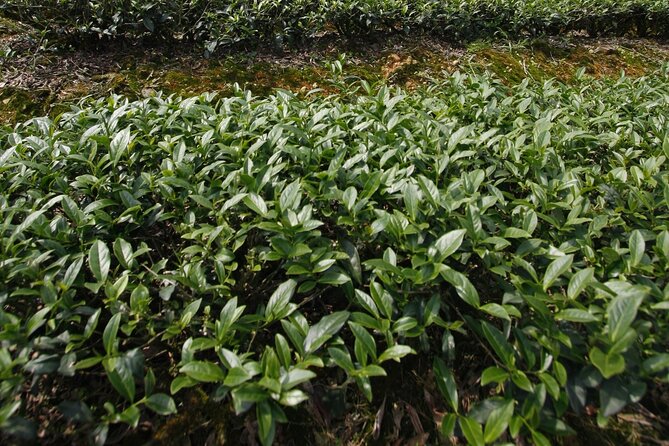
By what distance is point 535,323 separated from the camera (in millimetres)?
1337

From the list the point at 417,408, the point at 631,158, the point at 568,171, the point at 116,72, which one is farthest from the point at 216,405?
the point at 116,72

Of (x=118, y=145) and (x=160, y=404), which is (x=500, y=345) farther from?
(x=118, y=145)

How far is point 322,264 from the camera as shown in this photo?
144cm

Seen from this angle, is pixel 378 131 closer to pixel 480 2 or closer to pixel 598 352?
pixel 598 352

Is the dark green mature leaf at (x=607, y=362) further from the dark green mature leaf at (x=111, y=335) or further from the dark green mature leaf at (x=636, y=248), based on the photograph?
the dark green mature leaf at (x=111, y=335)

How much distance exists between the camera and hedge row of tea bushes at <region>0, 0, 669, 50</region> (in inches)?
143

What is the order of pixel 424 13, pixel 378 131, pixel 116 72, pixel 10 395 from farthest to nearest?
pixel 424 13 → pixel 116 72 → pixel 378 131 → pixel 10 395

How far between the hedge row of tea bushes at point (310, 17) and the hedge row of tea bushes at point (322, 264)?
1.93 meters

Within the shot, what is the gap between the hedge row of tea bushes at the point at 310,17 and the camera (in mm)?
3633

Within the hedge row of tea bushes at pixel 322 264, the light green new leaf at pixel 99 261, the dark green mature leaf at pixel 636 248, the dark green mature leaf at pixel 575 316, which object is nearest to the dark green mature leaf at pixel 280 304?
the hedge row of tea bushes at pixel 322 264

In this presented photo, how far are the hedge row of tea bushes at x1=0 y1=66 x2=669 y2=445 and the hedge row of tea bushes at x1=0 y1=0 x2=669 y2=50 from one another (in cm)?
193

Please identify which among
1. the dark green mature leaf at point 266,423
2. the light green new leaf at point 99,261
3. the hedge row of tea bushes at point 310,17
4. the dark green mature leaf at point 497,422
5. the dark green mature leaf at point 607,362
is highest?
the hedge row of tea bushes at point 310,17

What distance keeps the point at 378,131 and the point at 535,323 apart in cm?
122

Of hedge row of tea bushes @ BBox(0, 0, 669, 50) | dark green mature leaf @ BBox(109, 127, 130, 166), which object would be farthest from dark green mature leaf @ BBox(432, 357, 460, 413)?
hedge row of tea bushes @ BBox(0, 0, 669, 50)
